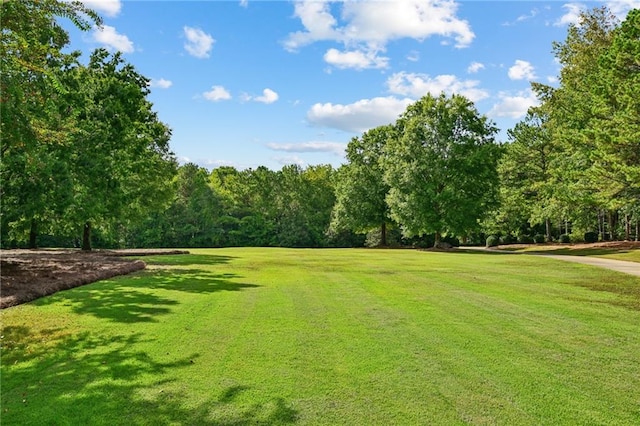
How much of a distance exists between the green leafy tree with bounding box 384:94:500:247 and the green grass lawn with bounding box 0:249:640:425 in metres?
28.0

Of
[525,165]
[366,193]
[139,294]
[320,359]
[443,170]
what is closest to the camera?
[320,359]

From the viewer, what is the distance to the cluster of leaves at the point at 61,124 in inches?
406

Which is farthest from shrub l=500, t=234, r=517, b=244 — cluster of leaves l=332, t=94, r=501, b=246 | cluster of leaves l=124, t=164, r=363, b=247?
cluster of leaves l=124, t=164, r=363, b=247

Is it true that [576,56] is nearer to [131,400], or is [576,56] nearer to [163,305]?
[163,305]

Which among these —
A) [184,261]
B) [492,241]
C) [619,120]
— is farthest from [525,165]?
[184,261]

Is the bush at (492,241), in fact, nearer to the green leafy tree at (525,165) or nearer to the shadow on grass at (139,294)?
the green leafy tree at (525,165)

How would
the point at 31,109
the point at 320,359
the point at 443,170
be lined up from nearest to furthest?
1. the point at 320,359
2. the point at 31,109
3. the point at 443,170

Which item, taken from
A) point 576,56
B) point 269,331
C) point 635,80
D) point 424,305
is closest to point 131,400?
point 269,331

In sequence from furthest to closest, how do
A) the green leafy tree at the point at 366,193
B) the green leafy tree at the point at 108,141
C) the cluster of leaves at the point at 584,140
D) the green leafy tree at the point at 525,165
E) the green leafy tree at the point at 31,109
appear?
the green leafy tree at the point at 366,193 → the green leafy tree at the point at 525,165 → the cluster of leaves at the point at 584,140 → the green leafy tree at the point at 108,141 → the green leafy tree at the point at 31,109

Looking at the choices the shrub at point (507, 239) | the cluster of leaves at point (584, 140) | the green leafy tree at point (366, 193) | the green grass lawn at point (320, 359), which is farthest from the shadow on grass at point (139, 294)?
the shrub at point (507, 239)

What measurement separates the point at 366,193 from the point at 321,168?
28.3 meters

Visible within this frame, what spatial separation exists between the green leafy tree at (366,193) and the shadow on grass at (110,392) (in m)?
43.1

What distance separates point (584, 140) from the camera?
29.3 m

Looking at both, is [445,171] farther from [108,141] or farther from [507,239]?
[108,141]
